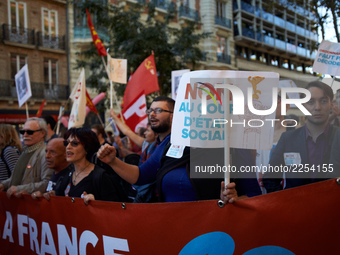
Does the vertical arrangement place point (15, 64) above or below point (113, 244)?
above

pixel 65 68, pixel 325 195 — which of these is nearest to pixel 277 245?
pixel 325 195

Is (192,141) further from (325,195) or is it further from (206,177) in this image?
(325,195)

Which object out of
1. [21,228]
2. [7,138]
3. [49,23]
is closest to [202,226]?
[21,228]

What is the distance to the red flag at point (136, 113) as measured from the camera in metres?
6.96

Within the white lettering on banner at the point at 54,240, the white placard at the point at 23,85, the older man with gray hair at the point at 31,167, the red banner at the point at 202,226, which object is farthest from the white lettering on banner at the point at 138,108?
the red banner at the point at 202,226

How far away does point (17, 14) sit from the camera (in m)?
19.7

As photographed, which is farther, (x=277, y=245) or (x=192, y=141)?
(x=192, y=141)

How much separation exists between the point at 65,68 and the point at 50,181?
62.5 feet

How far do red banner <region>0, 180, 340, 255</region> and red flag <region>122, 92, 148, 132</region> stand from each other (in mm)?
3694

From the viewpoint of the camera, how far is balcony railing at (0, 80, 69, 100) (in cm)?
A: 1909

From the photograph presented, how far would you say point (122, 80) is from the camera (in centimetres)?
718

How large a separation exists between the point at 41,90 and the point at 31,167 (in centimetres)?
1760

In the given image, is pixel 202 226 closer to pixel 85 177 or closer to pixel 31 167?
pixel 85 177

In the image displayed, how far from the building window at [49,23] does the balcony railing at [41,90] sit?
2895mm
